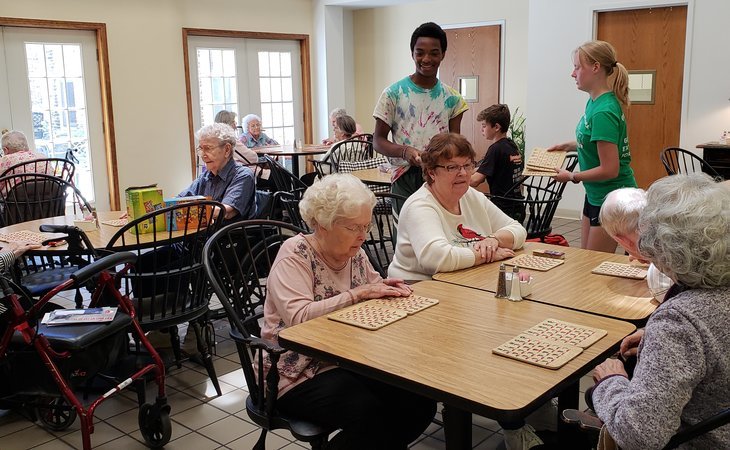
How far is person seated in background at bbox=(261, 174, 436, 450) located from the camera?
200cm

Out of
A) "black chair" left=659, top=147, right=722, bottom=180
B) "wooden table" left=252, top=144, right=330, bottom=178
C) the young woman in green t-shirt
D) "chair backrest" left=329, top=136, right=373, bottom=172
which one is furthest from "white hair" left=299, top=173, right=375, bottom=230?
"wooden table" left=252, top=144, right=330, bottom=178

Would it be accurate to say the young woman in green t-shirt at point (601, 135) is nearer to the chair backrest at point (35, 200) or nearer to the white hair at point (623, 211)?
the white hair at point (623, 211)

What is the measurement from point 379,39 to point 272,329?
8.39 metres

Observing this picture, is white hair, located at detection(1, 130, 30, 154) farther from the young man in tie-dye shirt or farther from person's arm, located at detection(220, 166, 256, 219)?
the young man in tie-dye shirt

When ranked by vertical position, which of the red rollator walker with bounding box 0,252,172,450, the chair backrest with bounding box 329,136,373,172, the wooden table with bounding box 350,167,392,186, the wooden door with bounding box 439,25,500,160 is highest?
the wooden door with bounding box 439,25,500,160

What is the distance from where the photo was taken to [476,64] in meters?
9.19

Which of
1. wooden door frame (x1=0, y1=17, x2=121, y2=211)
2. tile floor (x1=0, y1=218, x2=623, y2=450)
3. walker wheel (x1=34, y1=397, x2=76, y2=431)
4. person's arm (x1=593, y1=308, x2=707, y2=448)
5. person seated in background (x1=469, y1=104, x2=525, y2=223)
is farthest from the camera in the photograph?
wooden door frame (x1=0, y1=17, x2=121, y2=211)

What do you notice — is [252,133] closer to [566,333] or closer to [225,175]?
[225,175]

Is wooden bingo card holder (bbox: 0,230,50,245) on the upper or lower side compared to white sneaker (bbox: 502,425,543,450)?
upper

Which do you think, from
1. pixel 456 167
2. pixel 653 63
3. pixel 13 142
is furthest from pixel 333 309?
pixel 653 63

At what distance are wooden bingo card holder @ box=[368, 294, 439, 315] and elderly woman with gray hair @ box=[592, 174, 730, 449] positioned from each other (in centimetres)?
71

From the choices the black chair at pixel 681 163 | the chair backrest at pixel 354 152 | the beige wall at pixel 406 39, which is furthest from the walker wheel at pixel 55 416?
the beige wall at pixel 406 39

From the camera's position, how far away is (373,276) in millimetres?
2434

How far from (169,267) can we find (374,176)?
2.42 m
